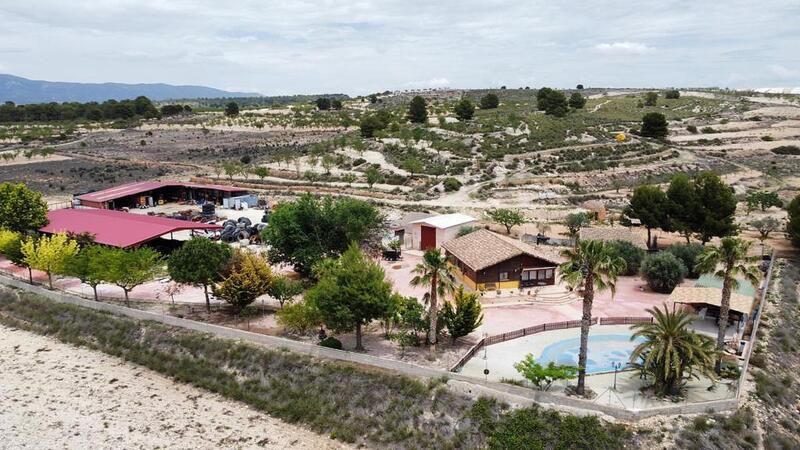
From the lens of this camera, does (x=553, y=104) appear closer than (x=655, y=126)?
No

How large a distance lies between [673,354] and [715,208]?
26920 mm

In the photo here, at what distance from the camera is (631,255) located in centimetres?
4428

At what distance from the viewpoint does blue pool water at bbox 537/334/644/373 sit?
28875 mm

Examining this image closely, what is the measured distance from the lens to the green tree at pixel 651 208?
1953 inches

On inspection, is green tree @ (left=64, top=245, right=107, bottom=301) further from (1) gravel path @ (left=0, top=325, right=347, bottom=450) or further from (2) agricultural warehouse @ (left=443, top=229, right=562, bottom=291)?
(2) agricultural warehouse @ (left=443, top=229, right=562, bottom=291)

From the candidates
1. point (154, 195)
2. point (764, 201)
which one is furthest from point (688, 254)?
point (154, 195)

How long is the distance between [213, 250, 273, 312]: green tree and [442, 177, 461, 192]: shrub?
45.2 m

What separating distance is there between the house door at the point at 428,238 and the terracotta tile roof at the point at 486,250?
150 inches

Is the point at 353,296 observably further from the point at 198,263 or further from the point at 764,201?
the point at 764,201

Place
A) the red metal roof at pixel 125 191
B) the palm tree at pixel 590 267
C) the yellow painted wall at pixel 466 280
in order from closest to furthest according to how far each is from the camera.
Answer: the palm tree at pixel 590 267 → the yellow painted wall at pixel 466 280 → the red metal roof at pixel 125 191

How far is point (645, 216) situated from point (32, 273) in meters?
51.5

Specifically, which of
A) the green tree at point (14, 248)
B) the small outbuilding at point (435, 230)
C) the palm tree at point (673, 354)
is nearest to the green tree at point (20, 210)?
the green tree at point (14, 248)

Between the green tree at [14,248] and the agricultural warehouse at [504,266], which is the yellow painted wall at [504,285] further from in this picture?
the green tree at [14,248]

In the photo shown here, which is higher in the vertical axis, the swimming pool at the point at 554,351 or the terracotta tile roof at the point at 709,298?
the terracotta tile roof at the point at 709,298
